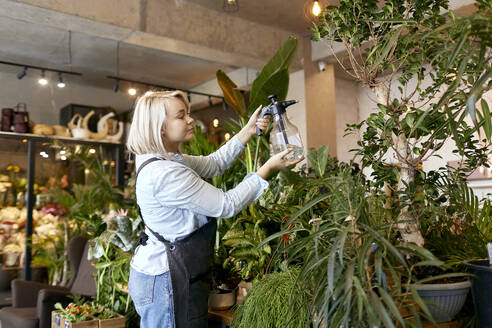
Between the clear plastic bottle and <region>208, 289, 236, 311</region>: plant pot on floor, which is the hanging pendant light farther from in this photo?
<region>208, 289, 236, 311</region>: plant pot on floor

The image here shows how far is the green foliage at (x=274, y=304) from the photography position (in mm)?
1568

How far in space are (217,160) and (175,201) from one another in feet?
1.90

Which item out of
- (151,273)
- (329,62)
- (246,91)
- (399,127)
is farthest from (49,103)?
(399,127)

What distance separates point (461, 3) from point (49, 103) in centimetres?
515

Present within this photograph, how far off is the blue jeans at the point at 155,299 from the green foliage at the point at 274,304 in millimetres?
289

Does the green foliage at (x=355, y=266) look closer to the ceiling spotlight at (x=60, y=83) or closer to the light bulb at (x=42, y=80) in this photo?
the ceiling spotlight at (x=60, y=83)

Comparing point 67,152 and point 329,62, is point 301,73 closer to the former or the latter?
point 329,62

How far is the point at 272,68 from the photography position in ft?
8.35

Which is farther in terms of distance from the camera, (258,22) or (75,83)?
(75,83)

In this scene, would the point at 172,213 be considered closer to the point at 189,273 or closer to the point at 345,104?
the point at 189,273

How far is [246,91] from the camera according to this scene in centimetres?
675


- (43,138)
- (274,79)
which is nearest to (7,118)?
(43,138)

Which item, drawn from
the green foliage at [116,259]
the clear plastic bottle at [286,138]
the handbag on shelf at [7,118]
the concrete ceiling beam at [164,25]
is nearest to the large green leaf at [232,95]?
the green foliage at [116,259]

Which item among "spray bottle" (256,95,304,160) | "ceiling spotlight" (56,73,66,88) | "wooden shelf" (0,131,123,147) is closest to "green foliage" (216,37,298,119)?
"spray bottle" (256,95,304,160)
